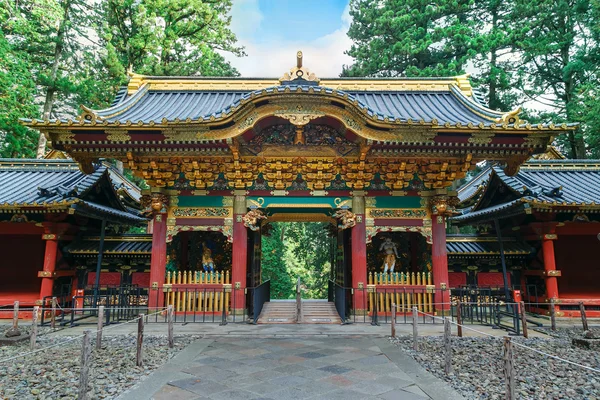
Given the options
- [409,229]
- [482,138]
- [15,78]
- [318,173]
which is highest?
[15,78]

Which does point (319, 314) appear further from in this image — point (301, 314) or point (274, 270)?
point (274, 270)

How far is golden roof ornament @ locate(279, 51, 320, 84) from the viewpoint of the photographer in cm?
987

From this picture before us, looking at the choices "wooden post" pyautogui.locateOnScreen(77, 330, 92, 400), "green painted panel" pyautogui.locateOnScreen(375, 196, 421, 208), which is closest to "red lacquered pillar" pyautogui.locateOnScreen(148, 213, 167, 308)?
"wooden post" pyautogui.locateOnScreen(77, 330, 92, 400)

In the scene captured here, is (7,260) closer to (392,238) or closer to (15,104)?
(15,104)

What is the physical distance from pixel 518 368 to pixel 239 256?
6.94 metres

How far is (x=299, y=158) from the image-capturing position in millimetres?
10312

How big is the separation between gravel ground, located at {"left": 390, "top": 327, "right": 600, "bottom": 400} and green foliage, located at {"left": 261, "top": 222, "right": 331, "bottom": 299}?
696 inches

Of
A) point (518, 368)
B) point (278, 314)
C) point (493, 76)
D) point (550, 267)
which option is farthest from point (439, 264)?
point (493, 76)

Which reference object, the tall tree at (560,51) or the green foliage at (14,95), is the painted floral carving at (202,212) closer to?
the green foliage at (14,95)

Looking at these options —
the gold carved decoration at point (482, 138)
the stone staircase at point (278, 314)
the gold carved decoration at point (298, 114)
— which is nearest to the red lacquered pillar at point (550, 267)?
the gold carved decoration at point (482, 138)

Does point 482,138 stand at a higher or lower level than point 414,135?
lower

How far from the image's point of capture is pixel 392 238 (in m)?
12.5

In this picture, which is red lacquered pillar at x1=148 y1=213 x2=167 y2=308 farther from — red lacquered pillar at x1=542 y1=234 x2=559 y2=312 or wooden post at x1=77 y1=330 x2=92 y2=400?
red lacquered pillar at x1=542 y1=234 x2=559 y2=312

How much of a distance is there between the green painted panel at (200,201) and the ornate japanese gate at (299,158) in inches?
1.2
